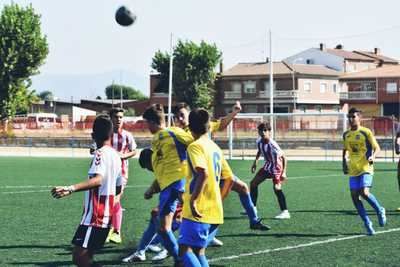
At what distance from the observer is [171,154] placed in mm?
8805

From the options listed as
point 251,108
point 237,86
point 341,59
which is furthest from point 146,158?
point 341,59

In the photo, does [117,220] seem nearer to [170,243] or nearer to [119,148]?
[119,148]

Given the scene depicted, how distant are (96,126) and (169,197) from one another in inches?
78.9

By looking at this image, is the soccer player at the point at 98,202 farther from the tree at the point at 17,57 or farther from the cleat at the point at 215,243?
the tree at the point at 17,57

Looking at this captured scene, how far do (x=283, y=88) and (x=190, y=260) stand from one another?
82268mm

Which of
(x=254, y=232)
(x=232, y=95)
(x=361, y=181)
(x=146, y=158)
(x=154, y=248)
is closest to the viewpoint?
(x=146, y=158)

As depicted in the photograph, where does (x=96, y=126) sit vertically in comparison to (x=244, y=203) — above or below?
above

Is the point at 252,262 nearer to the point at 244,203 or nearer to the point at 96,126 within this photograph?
the point at 244,203

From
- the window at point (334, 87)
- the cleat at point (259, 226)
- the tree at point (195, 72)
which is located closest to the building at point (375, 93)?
the window at point (334, 87)

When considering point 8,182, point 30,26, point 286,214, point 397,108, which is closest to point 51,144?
point 30,26

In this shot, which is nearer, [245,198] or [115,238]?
[115,238]

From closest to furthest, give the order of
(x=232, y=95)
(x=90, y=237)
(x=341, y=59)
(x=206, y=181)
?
(x=90, y=237)
(x=206, y=181)
(x=232, y=95)
(x=341, y=59)

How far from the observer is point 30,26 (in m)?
65.2

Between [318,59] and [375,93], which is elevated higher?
[318,59]
